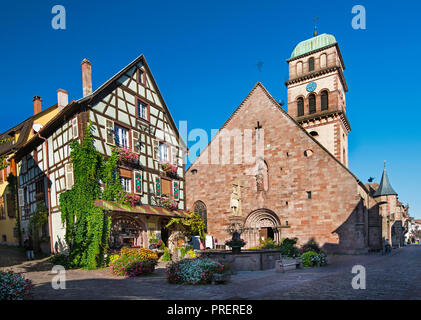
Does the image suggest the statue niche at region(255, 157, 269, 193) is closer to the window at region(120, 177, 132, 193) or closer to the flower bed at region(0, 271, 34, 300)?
the window at region(120, 177, 132, 193)

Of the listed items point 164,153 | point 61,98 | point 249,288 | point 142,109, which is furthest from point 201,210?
point 249,288

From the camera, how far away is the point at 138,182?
19.2 m

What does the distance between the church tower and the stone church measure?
0.10 meters

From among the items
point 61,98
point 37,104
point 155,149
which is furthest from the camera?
point 37,104

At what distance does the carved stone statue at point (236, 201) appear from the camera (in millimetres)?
23188

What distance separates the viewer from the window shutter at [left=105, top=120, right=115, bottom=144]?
703 inches

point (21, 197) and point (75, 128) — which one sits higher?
point (75, 128)

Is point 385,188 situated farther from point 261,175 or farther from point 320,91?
point 261,175

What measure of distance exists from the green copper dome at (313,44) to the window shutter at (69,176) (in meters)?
27.7

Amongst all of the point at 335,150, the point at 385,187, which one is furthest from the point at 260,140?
the point at 385,187

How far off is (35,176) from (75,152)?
6026mm

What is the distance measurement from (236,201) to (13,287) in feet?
57.7

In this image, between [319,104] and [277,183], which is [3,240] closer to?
[277,183]

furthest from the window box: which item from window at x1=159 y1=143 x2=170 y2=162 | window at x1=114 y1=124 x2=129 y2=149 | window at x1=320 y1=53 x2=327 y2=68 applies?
window at x1=320 y1=53 x2=327 y2=68
